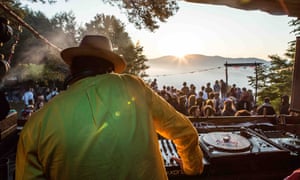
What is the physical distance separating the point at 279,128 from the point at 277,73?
50.1 ft

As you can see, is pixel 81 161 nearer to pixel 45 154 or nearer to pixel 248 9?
pixel 45 154

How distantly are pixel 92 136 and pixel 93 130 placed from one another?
0.08 feet

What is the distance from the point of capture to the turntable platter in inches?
73.1

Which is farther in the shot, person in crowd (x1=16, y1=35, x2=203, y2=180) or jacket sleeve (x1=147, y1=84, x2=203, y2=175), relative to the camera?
jacket sleeve (x1=147, y1=84, x2=203, y2=175)

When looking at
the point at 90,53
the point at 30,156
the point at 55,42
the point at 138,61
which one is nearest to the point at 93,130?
the point at 30,156

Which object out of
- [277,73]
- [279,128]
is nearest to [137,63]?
[277,73]

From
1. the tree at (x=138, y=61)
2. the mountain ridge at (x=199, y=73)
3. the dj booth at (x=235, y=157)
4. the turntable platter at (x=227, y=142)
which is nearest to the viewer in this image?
the dj booth at (x=235, y=157)

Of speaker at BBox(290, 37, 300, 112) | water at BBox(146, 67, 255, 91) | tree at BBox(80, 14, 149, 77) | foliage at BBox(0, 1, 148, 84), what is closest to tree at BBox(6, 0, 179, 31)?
speaker at BBox(290, 37, 300, 112)

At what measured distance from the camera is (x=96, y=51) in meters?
1.14

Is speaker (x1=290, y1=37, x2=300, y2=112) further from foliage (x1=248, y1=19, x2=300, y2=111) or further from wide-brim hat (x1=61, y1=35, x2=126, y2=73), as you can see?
Answer: foliage (x1=248, y1=19, x2=300, y2=111)

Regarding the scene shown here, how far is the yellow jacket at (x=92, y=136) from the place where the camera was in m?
0.93

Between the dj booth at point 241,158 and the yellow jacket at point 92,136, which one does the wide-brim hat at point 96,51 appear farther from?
the dj booth at point 241,158

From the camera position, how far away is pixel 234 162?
1.78 meters

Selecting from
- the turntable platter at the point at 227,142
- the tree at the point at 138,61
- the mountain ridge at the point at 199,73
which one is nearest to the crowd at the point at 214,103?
the turntable platter at the point at 227,142
